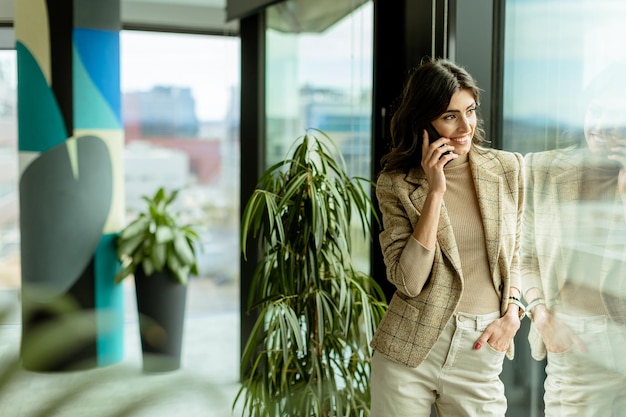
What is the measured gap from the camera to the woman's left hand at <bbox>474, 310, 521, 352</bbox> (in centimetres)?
171

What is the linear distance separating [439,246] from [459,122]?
31 centimetres

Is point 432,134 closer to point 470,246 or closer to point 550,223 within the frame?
point 470,246

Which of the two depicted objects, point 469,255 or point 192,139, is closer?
point 469,255

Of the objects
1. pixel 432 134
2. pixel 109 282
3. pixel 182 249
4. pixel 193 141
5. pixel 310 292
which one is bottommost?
pixel 109 282

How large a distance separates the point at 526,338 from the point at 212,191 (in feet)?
14.3

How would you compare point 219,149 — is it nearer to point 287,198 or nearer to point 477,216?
point 287,198

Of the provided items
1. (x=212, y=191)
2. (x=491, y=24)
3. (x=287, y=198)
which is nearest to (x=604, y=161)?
(x=491, y=24)

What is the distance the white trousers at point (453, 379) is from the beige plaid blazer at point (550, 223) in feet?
→ 0.80

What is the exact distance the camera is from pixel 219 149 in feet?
20.1

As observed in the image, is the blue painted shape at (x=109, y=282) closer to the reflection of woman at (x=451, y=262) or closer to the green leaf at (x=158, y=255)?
the green leaf at (x=158, y=255)

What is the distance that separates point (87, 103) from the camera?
15.1 ft

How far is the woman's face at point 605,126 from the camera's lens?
63.8 inches

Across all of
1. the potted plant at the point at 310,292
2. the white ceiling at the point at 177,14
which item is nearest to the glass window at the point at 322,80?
the potted plant at the point at 310,292

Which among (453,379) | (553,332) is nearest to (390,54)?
→ (553,332)
